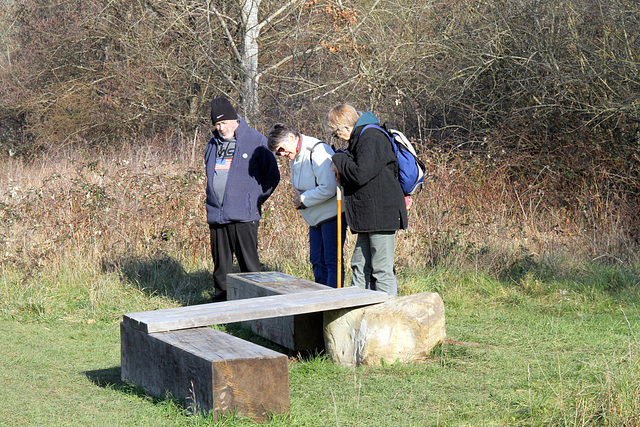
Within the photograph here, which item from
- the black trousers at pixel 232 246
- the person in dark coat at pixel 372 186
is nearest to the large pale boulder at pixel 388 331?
the person in dark coat at pixel 372 186

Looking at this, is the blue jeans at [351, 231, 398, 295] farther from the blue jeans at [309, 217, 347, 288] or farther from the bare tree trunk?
the bare tree trunk

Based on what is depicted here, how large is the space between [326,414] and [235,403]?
0.53m

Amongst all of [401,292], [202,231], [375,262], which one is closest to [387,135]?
[375,262]

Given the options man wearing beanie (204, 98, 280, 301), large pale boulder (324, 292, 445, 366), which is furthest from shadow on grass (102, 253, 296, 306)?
large pale boulder (324, 292, 445, 366)

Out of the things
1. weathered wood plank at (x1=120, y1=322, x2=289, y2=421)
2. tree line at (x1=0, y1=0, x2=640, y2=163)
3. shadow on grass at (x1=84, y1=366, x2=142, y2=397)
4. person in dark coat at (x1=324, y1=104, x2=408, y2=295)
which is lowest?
shadow on grass at (x1=84, y1=366, x2=142, y2=397)

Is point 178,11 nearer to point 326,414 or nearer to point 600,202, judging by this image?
point 600,202

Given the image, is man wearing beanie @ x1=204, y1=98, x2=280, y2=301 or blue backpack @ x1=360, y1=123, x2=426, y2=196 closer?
blue backpack @ x1=360, y1=123, x2=426, y2=196

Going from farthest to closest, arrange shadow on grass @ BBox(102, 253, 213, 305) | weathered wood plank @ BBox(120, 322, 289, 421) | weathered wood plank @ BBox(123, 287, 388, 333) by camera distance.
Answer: shadow on grass @ BBox(102, 253, 213, 305)
weathered wood plank @ BBox(123, 287, 388, 333)
weathered wood plank @ BBox(120, 322, 289, 421)

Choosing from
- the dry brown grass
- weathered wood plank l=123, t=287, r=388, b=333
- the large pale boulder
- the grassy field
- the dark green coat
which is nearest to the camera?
the grassy field

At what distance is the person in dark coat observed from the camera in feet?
15.5

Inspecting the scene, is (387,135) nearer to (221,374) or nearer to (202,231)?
(221,374)

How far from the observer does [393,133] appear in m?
4.88

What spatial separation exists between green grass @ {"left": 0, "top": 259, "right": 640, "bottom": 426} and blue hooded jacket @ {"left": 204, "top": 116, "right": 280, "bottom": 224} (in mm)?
1265

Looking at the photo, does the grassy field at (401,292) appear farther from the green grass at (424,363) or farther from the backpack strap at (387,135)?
the backpack strap at (387,135)
